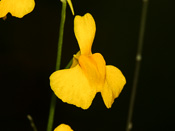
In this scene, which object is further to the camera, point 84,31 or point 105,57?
point 105,57

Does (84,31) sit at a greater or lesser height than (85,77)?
greater

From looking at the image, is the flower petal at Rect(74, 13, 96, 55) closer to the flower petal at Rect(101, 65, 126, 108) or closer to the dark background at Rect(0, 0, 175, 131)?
the flower petal at Rect(101, 65, 126, 108)

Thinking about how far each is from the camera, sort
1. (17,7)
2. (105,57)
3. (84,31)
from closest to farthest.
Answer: (17,7) < (84,31) < (105,57)

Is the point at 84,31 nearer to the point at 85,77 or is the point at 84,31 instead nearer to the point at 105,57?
the point at 85,77

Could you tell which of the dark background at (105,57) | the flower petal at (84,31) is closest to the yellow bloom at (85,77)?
the flower petal at (84,31)

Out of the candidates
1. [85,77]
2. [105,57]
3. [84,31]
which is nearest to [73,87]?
[85,77]
